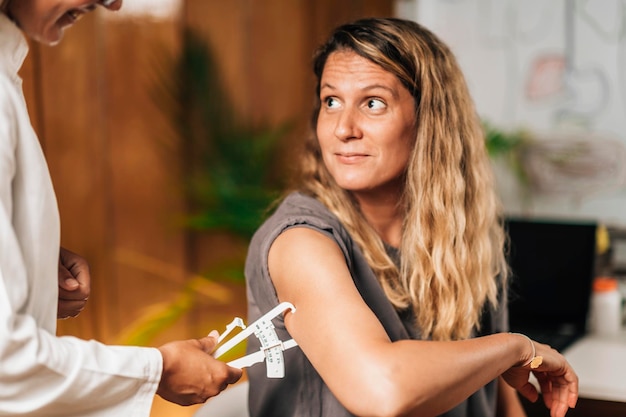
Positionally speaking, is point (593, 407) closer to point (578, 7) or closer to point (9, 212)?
point (9, 212)

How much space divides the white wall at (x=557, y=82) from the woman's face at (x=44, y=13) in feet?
8.16

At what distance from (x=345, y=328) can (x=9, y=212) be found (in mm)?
527

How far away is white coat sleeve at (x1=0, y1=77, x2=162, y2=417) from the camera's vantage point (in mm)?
867

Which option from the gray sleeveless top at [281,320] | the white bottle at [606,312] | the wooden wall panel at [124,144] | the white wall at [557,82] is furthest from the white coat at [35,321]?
the white wall at [557,82]

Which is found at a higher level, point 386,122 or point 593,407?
point 386,122

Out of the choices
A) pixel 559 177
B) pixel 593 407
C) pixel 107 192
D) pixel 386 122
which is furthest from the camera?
pixel 559 177

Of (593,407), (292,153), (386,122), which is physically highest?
(386,122)

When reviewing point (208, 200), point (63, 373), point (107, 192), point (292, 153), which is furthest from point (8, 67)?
point (292, 153)

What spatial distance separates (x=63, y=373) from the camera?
0.90 meters

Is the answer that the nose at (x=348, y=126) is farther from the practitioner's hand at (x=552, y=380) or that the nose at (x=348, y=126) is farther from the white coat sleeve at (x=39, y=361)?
the white coat sleeve at (x=39, y=361)

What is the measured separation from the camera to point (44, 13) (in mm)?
930

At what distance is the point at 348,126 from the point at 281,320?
40 centimetres

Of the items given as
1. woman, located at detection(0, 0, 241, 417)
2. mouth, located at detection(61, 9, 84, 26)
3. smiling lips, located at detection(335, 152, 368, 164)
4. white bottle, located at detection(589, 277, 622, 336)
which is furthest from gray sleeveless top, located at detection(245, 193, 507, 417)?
white bottle, located at detection(589, 277, 622, 336)

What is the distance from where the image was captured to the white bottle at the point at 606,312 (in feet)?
7.58
